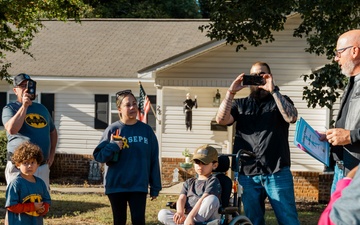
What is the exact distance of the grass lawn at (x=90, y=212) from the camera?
11.4 meters

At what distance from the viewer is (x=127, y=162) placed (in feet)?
24.8

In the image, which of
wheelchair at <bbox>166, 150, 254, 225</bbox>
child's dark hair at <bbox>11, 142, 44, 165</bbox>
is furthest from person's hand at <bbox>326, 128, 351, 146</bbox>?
child's dark hair at <bbox>11, 142, 44, 165</bbox>

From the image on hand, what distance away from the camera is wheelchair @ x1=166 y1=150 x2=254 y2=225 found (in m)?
6.89

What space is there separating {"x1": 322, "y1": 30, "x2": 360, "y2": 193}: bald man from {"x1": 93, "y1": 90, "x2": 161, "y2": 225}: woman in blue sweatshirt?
7.99 ft

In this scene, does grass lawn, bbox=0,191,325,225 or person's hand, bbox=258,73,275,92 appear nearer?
person's hand, bbox=258,73,275,92

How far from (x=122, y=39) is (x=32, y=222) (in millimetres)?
19445

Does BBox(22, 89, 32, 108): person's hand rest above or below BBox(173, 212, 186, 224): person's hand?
above

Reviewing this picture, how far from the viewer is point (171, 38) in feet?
82.8

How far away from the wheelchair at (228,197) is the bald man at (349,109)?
135 centimetres

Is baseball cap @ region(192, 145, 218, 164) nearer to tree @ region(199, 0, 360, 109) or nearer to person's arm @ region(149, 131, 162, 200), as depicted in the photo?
person's arm @ region(149, 131, 162, 200)

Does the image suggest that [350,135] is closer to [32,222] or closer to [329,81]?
[32,222]

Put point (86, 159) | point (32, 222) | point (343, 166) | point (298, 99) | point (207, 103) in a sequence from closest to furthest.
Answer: point (343, 166) → point (32, 222) → point (298, 99) → point (207, 103) → point (86, 159)

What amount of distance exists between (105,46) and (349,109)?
2032cm

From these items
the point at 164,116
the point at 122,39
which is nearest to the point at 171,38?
the point at 122,39
